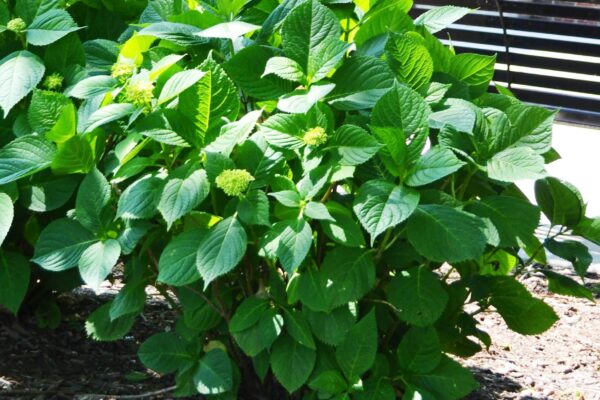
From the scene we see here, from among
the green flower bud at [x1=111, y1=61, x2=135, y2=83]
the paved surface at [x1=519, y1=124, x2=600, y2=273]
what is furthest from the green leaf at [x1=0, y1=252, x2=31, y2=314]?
the paved surface at [x1=519, y1=124, x2=600, y2=273]

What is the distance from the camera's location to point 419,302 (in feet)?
8.09

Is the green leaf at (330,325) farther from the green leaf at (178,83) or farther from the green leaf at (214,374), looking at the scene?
the green leaf at (178,83)

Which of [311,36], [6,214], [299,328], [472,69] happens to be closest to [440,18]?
[472,69]

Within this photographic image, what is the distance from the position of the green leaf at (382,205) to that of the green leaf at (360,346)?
0.30m

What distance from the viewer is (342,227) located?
2.37 metres

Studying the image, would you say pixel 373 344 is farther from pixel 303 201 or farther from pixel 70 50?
pixel 70 50

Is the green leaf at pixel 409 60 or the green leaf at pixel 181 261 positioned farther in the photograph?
the green leaf at pixel 409 60

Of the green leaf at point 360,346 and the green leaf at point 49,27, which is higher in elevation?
Result: the green leaf at point 49,27

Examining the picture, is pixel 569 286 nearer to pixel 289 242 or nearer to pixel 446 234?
pixel 446 234

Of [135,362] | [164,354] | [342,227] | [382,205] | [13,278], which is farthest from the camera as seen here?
[135,362]

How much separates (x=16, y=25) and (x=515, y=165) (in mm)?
1477

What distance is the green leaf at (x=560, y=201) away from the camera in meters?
2.83

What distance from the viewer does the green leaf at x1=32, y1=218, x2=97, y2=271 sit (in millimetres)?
2561

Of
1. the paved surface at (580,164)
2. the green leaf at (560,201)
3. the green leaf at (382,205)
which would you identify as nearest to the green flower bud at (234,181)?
the green leaf at (382,205)
